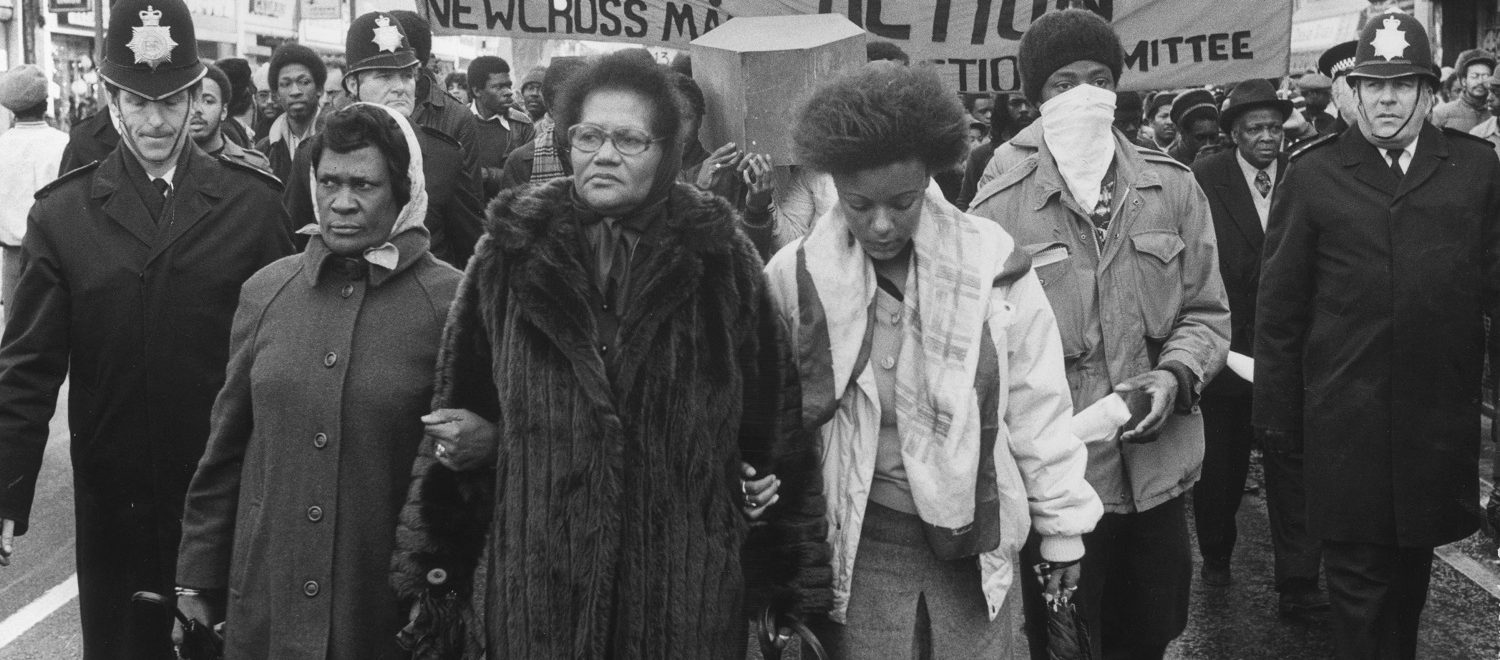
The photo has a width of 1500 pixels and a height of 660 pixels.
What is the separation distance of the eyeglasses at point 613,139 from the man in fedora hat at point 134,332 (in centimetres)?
167

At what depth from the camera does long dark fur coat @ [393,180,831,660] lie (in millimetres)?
3400

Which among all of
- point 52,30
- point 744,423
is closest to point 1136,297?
point 744,423

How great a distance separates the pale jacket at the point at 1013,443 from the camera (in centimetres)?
366

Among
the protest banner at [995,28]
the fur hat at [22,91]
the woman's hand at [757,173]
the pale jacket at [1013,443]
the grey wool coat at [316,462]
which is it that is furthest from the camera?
the fur hat at [22,91]

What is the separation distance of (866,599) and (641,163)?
108 cm

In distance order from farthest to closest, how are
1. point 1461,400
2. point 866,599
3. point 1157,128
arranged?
1. point 1157,128
2. point 1461,400
3. point 866,599

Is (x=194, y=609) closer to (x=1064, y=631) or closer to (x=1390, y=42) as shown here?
(x=1064, y=631)

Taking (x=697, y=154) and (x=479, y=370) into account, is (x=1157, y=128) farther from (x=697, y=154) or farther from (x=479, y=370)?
(x=479, y=370)

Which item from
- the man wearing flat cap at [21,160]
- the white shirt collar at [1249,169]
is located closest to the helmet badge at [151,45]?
the white shirt collar at [1249,169]

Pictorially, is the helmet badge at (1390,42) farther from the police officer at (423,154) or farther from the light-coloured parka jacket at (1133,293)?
the police officer at (423,154)

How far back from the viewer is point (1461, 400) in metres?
5.34

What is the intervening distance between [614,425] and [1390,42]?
11.1 feet

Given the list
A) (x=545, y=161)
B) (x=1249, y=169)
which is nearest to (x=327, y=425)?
(x=545, y=161)

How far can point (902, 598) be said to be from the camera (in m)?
3.70
